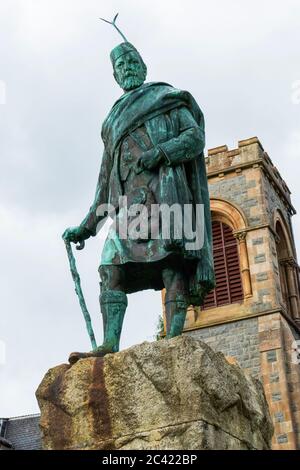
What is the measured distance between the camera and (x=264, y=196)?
3472cm

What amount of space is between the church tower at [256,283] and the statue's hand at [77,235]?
23254mm

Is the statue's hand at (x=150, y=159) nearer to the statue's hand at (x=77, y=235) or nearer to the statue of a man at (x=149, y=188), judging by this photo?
the statue of a man at (x=149, y=188)

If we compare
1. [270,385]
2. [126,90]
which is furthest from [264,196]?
[126,90]

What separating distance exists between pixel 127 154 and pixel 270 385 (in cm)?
2480

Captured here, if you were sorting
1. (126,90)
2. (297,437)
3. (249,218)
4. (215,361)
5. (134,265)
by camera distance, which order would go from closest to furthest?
(215,361), (134,265), (126,90), (297,437), (249,218)

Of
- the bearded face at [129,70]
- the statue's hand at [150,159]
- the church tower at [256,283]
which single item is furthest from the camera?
the church tower at [256,283]

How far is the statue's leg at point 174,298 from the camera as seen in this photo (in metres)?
6.30

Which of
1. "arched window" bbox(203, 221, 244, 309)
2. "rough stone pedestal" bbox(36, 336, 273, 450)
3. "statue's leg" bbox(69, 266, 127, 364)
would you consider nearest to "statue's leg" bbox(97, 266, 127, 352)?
"statue's leg" bbox(69, 266, 127, 364)

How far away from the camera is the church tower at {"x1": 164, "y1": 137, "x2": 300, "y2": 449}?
1211 inches

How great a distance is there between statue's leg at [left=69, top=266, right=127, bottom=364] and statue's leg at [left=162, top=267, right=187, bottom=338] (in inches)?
11.0

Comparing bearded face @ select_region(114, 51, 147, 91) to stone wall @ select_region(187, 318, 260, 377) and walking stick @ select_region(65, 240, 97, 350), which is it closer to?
walking stick @ select_region(65, 240, 97, 350)

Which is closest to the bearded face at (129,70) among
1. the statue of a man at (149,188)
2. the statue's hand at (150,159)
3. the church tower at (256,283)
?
the statue of a man at (149,188)

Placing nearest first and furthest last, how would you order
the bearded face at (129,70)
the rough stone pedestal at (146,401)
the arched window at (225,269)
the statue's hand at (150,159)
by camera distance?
the rough stone pedestal at (146,401) < the statue's hand at (150,159) < the bearded face at (129,70) < the arched window at (225,269)
